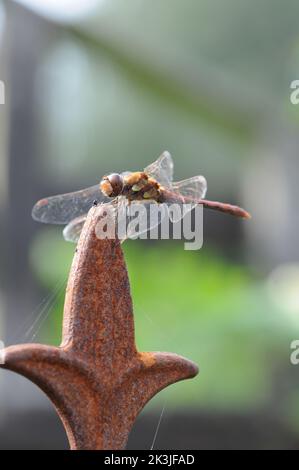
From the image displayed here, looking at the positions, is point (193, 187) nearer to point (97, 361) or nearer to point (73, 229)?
point (73, 229)

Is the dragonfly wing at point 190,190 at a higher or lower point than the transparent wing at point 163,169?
lower

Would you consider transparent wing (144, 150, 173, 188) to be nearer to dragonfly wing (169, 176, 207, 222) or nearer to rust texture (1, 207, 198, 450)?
dragonfly wing (169, 176, 207, 222)

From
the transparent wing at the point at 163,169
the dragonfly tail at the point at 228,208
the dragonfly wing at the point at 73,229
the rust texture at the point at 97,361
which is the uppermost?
the transparent wing at the point at 163,169

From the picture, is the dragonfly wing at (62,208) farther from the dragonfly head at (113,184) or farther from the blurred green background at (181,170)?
the blurred green background at (181,170)

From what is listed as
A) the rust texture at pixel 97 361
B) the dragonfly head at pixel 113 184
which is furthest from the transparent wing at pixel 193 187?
the rust texture at pixel 97 361

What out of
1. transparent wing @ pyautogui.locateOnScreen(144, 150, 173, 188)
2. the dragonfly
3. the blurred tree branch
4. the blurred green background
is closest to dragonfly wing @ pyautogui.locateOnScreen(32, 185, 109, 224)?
the dragonfly

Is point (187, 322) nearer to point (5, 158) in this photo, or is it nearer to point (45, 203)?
point (5, 158)

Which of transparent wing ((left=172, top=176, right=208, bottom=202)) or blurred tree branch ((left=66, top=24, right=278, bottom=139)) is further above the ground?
blurred tree branch ((left=66, top=24, right=278, bottom=139))

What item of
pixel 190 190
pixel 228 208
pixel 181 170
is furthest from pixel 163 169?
pixel 181 170
